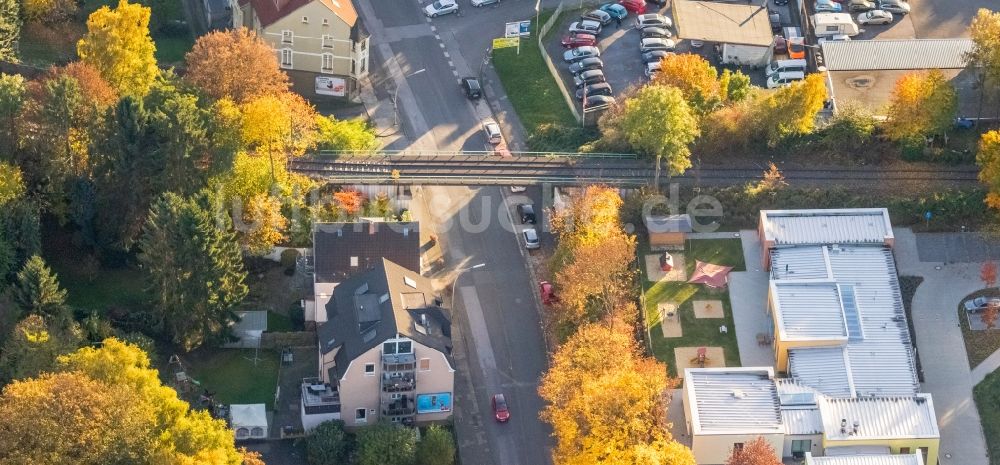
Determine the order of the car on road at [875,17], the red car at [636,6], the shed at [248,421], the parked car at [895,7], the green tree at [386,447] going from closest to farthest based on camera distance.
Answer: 1. the green tree at [386,447]
2. the shed at [248,421]
3. the car on road at [875,17]
4. the parked car at [895,7]
5. the red car at [636,6]

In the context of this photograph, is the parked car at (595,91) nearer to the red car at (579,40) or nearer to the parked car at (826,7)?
the red car at (579,40)

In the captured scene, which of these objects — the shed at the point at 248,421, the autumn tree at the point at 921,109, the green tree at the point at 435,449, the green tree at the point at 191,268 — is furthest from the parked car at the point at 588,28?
the shed at the point at 248,421

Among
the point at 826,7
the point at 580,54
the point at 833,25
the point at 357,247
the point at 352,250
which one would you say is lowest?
the point at 352,250

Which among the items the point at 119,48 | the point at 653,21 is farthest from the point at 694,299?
the point at 119,48

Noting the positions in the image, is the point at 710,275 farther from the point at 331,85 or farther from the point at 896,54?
the point at 331,85

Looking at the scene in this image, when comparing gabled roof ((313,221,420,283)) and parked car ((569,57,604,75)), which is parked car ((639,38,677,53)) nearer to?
parked car ((569,57,604,75))

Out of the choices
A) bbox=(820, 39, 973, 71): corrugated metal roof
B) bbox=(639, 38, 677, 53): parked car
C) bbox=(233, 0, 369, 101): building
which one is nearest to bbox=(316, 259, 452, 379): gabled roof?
bbox=(233, 0, 369, 101): building

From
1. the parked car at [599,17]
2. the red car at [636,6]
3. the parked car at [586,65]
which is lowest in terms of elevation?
the parked car at [586,65]
